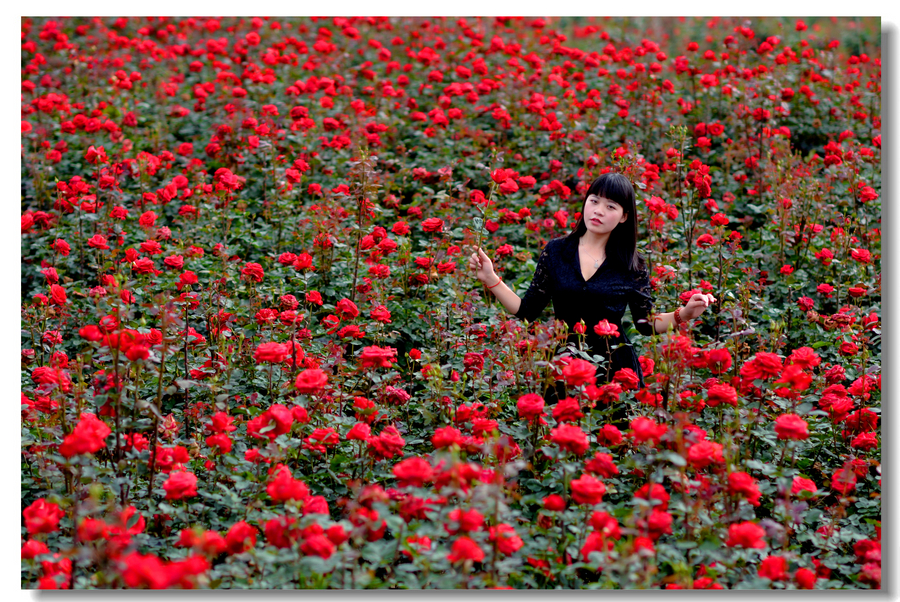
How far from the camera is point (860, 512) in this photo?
2916 millimetres

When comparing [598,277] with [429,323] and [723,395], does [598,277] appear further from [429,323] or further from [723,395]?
[429,323]

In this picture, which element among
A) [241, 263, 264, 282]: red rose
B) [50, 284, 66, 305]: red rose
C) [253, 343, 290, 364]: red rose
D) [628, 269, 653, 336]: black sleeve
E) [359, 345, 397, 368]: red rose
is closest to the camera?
[253, 343, 290, 364]: red rose

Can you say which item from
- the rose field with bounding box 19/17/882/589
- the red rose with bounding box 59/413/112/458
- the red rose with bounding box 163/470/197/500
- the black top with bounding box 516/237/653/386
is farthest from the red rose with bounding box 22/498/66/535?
the black top with bounding box 516/237/653/386

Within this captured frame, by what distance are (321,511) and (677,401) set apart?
4.47 feet

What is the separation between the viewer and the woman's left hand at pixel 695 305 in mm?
2944

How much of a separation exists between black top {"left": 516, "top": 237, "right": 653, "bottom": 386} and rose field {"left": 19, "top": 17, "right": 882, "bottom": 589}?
22 cm

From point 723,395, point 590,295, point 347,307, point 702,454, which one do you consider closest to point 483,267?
point 590,295

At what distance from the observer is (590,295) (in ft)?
10.3

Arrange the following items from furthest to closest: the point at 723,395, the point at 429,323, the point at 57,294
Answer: the point at 429,323
the point at 57,294
the point at 723,395

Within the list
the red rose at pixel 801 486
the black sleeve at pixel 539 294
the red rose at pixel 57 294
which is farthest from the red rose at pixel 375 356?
the red rose at pixel 801 486

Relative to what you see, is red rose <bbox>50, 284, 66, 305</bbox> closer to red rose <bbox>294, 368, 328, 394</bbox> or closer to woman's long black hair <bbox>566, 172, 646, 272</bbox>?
red rose <bbox>294, 368, 328, 394</bbox>

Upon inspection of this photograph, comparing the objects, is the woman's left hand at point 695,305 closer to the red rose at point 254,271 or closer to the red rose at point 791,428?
the red rose at point 791,428

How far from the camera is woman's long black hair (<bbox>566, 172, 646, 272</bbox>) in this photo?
3.13 metres

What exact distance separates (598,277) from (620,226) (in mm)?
252
